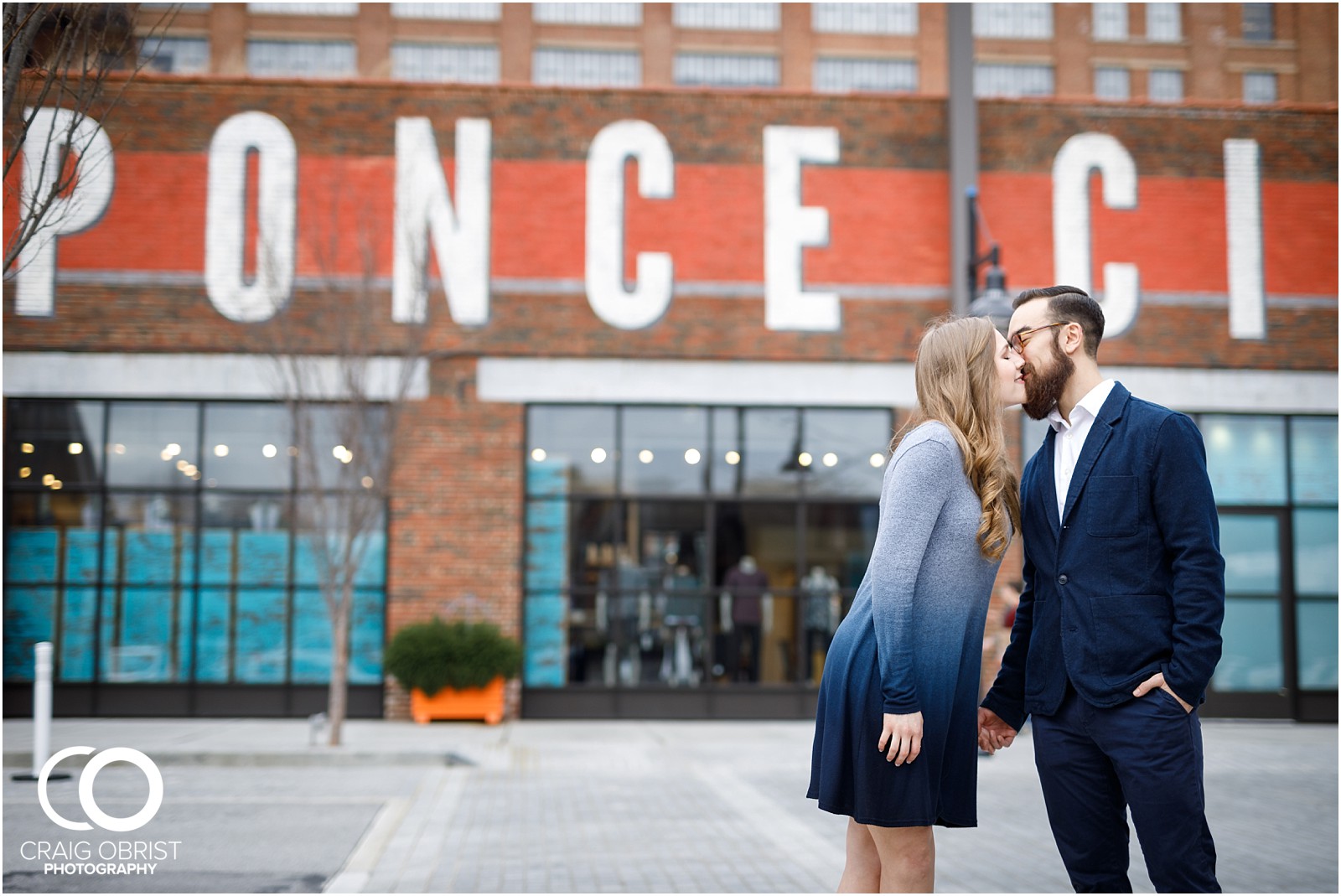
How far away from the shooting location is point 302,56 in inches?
1283

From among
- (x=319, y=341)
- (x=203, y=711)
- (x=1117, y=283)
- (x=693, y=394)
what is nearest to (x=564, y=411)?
(x=693, y=394)

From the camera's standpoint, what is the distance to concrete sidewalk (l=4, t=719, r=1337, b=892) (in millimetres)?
6535

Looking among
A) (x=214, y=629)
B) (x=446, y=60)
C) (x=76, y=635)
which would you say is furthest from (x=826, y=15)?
(x=76, y=635)

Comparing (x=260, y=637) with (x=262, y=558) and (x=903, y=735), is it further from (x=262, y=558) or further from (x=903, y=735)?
(x=903, y=735)

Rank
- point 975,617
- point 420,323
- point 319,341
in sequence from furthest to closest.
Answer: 1. point 319,341
2. point 420,323
3. point 975,617

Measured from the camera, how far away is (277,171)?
15297mm

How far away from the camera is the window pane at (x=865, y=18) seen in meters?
32.3

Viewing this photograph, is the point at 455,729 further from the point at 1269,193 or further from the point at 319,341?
the point at 1269,193

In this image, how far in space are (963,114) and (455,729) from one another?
32.1 ft

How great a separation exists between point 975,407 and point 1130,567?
0.60 meters

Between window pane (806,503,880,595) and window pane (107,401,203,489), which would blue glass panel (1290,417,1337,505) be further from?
window pane (107,401,203,489)

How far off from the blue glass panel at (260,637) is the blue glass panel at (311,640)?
162 millimetres

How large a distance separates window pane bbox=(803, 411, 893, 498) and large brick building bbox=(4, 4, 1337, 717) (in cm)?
5

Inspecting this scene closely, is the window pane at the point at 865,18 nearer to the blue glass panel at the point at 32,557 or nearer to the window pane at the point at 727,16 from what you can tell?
the window pane at the point at 727,16
